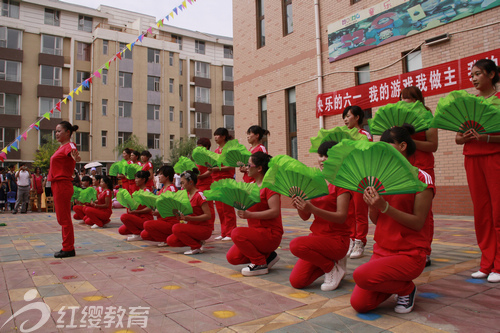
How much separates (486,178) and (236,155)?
308 cm

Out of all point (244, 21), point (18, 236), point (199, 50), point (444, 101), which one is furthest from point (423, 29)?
point (199, 50)

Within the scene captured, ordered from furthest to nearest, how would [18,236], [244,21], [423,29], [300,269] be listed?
[244,21] → [423,29] → [18,236] → [300,269]

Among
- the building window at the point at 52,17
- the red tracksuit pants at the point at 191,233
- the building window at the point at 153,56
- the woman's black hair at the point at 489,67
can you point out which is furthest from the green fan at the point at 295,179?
the building window at the point at 52,17

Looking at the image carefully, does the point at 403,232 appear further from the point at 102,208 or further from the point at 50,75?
the point at 50,75

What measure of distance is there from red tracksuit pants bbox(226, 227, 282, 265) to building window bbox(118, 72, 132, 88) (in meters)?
28.5

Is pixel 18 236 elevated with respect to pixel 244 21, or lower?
lower

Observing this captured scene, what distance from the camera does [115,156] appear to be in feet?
94.4

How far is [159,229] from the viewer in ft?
18.1

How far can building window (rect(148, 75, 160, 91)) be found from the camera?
31.0m

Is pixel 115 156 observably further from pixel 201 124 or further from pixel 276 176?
pixel 276 176

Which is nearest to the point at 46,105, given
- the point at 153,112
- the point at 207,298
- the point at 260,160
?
the point at 153,112

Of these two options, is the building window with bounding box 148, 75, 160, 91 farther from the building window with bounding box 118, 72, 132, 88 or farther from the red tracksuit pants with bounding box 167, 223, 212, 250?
the red tracksuit pants with bounding box 167, 223, 212, 250

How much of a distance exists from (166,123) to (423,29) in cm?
2560

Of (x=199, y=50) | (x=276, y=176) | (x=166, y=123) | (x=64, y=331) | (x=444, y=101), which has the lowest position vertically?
(x=64, y=331)
